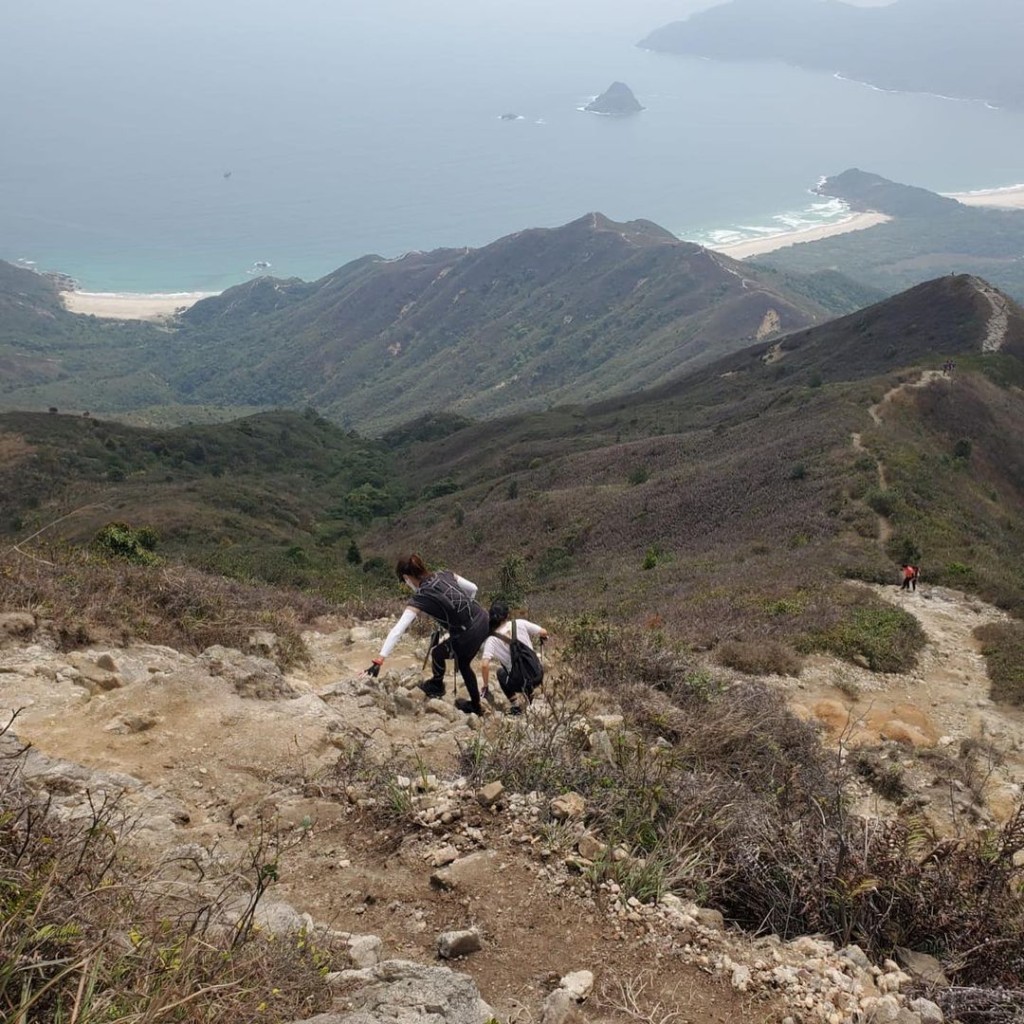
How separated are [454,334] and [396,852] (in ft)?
457

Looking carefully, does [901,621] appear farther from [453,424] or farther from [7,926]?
[453,424]

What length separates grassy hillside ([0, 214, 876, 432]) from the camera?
367 ft

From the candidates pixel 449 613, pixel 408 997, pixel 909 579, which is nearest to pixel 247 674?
pixel 449 613

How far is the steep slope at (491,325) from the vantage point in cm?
11138

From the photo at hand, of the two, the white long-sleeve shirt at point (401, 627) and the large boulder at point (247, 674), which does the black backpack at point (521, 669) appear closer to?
the white long-sleeve shirt at point (401, 627)

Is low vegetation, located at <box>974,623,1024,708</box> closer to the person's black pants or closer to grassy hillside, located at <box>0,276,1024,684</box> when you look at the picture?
grassy hillside, located at <box>0,276,1024,684</box>

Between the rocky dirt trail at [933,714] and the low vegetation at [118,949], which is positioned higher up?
the low vegetation at [118,949]

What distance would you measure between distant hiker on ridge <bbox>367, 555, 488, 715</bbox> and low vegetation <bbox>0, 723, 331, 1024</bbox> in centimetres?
336

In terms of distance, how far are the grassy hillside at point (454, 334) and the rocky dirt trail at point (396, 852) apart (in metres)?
94.3

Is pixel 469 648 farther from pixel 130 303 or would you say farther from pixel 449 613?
pixel 130 303

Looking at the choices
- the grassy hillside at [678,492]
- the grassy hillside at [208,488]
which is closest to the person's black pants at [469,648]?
the grassy hillside at [678,492]

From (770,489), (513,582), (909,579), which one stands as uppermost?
(770,489)

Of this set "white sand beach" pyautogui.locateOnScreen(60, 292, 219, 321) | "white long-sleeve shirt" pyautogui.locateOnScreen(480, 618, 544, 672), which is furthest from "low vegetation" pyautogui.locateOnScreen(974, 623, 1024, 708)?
"white sand beach" pyautogui.locateOnScreen(60, 292, 219, 321)

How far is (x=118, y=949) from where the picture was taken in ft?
8.63
